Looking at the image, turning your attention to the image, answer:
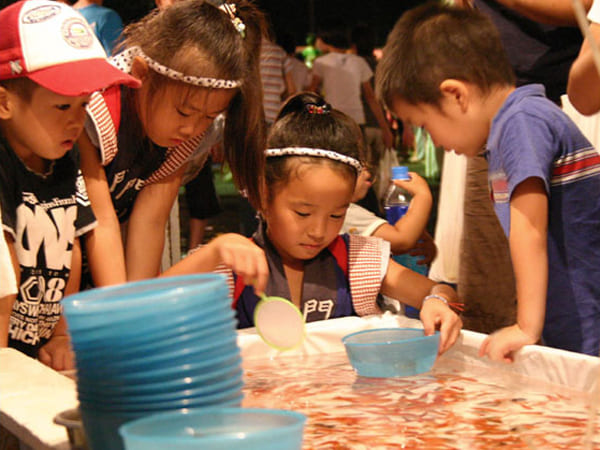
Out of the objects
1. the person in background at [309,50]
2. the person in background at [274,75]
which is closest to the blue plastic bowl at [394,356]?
the person in background at [274,75]

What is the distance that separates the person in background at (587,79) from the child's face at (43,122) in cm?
101

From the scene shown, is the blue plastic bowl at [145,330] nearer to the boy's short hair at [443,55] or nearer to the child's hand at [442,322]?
the child's hand at [442,322]

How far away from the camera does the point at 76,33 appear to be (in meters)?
1.41

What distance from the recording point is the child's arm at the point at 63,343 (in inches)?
59.1

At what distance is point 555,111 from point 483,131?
168mm

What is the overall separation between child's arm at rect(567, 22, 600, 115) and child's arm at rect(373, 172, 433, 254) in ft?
2.15

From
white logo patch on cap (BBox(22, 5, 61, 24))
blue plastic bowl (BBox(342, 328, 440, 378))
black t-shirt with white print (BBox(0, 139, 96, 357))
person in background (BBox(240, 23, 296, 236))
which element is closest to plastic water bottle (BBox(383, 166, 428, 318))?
blue plastic bowl (BBox(342, 328, 440, 378))

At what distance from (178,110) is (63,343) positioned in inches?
24.0

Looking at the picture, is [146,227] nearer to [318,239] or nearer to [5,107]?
[318,239]

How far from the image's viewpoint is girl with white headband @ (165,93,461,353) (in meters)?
1.81

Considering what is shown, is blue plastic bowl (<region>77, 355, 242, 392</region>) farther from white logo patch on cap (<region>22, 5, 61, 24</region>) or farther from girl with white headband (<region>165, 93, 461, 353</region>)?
girl with white headband (<region>165, 93, 461, 353</region>)

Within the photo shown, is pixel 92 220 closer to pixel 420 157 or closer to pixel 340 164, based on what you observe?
pixel 340 164

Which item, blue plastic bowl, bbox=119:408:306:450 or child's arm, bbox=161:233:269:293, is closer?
blue plastic bowl, bbox=119:408:306:450

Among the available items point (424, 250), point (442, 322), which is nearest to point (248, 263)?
point (442, 322)
